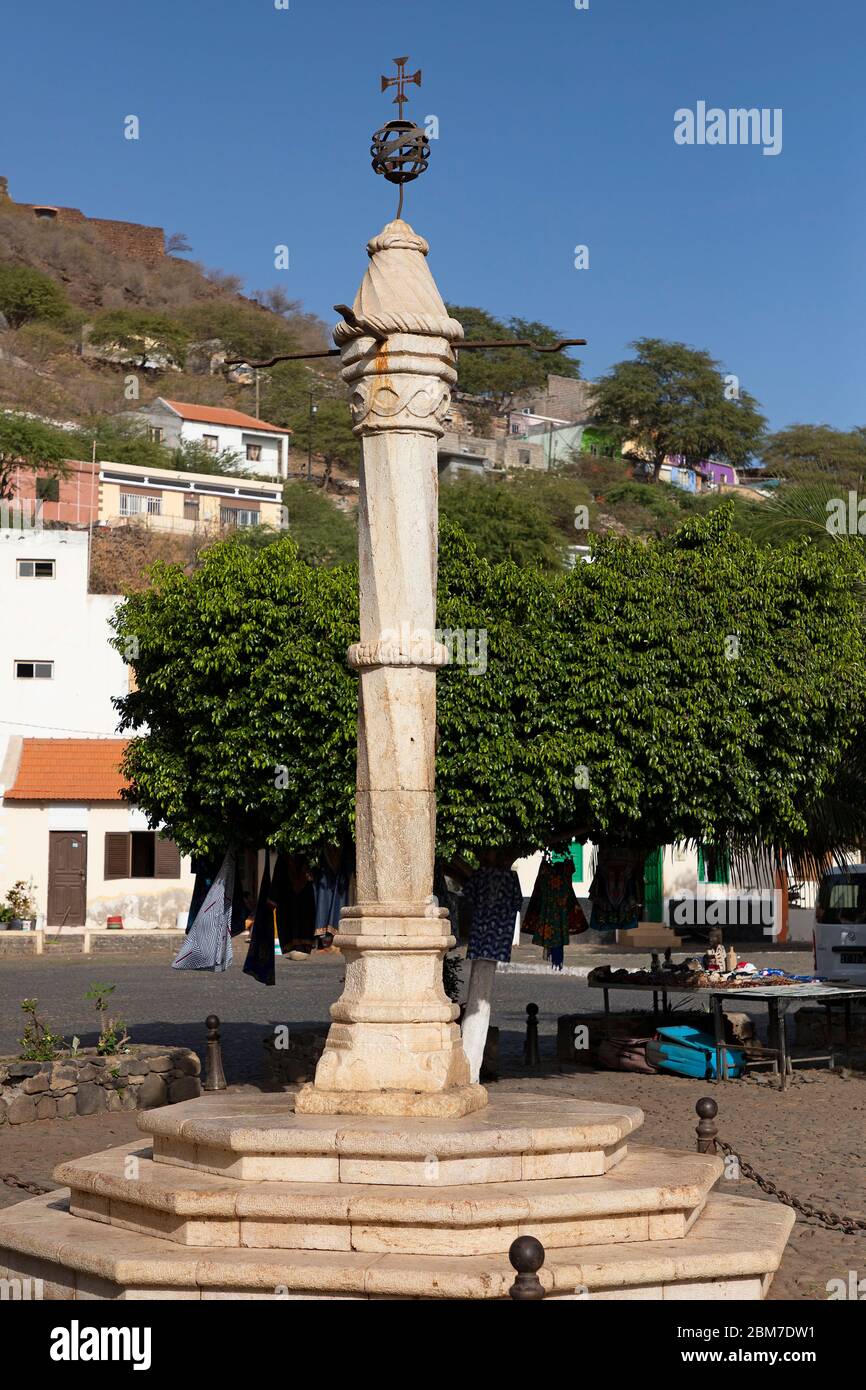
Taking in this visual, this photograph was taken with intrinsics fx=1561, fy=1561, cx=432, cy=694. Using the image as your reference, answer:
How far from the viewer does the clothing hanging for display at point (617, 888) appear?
1602 cm

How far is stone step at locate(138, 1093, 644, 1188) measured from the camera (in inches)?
275

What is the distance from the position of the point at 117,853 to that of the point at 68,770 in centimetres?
215

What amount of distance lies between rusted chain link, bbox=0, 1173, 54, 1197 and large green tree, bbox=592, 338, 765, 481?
7593 centimetres

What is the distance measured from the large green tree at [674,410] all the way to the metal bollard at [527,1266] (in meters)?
79.9

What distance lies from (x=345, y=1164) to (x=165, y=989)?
1872cm

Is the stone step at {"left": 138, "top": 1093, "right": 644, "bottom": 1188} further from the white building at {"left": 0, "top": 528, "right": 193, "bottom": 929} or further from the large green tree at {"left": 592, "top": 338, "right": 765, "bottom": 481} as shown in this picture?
the large green tree at {"left": 592, "top": 338, "right": 765, "bottom": 481}

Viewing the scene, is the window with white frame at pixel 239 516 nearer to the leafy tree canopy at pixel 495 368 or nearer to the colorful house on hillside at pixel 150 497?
the colorful house on hillside at pixel 150 497

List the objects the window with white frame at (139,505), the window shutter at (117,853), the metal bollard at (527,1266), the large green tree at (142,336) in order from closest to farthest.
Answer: the metal bollard at (527,1266), the window shutter at (117,853), the window with white frame at (139,505), the large green tree at (142,336)

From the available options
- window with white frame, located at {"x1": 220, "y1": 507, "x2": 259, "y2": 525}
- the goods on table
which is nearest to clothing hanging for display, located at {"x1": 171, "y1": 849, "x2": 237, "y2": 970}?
the goods on table

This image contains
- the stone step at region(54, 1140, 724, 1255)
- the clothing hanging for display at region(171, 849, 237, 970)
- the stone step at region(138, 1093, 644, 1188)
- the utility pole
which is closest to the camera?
the stone step at region(54, 1140, 724, 1255)

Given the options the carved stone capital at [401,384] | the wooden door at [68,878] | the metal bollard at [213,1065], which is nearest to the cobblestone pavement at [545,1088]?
the metal bollard at [213,1065]

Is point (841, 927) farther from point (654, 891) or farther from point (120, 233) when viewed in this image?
point (120, 233)

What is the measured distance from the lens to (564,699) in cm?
1304

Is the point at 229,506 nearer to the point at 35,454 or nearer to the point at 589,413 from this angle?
the point at 35,454
